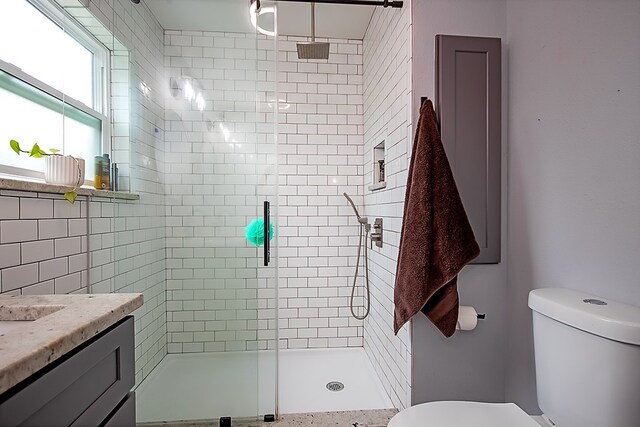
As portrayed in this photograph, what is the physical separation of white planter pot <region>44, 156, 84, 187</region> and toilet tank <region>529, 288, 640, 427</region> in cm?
184

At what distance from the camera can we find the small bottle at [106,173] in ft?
5.41

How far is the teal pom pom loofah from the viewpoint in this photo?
1.92 m

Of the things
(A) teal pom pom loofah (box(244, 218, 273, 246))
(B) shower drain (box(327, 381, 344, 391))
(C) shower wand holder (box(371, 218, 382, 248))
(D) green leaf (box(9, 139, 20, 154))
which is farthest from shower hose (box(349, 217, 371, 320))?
(D) green leaf (box(9, 139, 20, 154))

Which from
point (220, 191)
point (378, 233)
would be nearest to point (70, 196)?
point (220, 191)

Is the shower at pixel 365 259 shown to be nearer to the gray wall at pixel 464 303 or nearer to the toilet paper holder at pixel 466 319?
the gray wall at pixel 464 303

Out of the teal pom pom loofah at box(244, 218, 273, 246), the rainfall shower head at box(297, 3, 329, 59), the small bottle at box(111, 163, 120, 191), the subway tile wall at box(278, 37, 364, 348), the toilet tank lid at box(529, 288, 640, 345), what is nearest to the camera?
the toilet tank lid at box(529, 288, 640, 345)

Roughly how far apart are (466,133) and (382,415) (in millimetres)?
1520

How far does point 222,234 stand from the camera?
2023mm

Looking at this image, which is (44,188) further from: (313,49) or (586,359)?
(586,359)

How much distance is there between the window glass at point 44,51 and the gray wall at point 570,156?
2077mm

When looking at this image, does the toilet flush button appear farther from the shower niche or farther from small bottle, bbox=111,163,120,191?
small bottle, bbox=111,163,120,191

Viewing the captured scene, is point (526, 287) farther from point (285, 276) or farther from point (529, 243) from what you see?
point (285, 276)

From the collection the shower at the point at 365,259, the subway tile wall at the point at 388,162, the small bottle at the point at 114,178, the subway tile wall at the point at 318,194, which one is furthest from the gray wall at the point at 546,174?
the small bottle at the point at 114,178

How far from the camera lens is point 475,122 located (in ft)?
5.00
